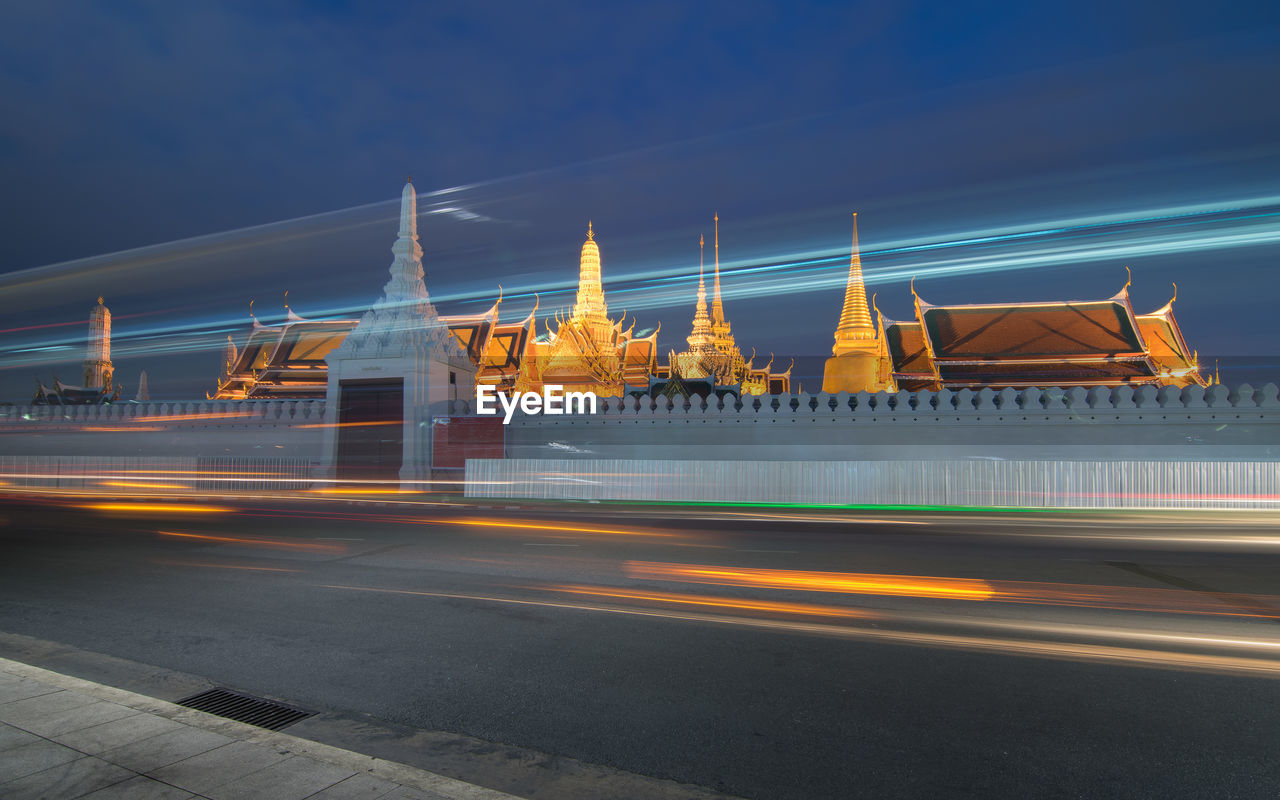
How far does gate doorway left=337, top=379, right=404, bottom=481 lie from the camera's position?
2266cm

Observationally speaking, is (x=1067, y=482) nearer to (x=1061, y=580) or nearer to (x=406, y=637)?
(x=1061, y=580)

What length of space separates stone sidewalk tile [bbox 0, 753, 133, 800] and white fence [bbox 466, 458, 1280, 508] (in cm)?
1707

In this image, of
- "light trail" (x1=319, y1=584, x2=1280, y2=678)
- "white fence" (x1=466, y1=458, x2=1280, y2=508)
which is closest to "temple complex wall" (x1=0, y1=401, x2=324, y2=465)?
"white fence" (x1=466, y1=458, x2=1280, y2=508)

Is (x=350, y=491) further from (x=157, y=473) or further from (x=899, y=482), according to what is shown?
(x=899, y=482)

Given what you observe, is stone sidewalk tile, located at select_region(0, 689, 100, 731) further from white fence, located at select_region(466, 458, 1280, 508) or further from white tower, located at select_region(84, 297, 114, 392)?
white tower, located at select_region(84, 297, 114, 392)

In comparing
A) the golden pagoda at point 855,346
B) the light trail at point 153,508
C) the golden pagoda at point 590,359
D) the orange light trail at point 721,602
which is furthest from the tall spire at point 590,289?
the orange light trail at point 721,602

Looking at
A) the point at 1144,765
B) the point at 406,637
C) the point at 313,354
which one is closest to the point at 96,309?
the point at 313,354

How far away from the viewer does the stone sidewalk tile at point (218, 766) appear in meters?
2.90

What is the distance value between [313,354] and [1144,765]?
1356 inches

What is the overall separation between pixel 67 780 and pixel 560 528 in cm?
996

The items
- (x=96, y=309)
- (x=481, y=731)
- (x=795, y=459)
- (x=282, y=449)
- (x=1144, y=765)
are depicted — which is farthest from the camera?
(x=96, y=309)

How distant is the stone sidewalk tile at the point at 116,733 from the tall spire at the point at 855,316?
48248mm

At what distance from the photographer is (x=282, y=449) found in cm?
2488

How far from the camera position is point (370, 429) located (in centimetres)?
2297
